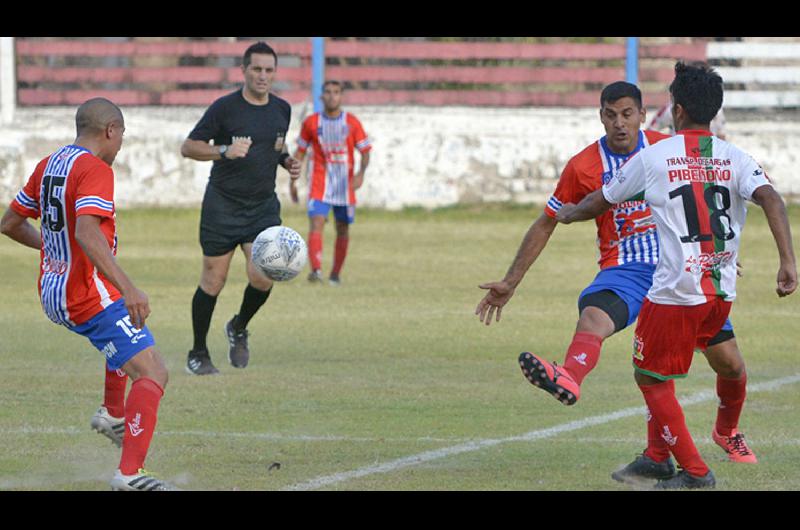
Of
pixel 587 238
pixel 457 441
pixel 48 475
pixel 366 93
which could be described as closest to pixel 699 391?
pixel 457 441

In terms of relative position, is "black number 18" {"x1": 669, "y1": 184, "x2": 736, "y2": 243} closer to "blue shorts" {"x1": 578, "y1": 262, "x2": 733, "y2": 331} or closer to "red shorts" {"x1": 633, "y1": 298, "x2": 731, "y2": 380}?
"red shorts" {"x1": 633, "y1": 298, "x2": 731, "y2": 380}

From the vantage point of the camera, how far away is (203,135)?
10359 millimetres

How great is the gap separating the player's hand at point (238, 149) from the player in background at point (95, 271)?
314 centimetres

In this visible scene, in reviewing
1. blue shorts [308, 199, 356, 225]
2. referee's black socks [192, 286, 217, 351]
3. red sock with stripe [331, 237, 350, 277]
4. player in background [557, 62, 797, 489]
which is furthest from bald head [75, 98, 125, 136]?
blue shorts [308, 199, 356, 225]

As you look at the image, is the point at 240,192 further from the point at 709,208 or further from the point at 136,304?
the point at 709,208

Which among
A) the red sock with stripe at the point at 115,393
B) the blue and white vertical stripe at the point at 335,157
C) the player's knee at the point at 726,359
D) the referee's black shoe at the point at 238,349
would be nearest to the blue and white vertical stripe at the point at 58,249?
the red sock with stripe at the point at 115,393

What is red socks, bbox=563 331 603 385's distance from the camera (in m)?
6.85

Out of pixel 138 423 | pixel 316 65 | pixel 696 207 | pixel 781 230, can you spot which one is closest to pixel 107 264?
pixel 138 423

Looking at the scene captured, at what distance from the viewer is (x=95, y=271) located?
6703 mm

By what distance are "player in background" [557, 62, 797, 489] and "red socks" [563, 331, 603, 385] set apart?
378 millimetres

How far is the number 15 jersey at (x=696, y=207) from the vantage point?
6344mm

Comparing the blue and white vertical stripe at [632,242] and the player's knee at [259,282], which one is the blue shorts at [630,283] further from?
the player's knee at [259,282]

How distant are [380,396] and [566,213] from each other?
103 inches
